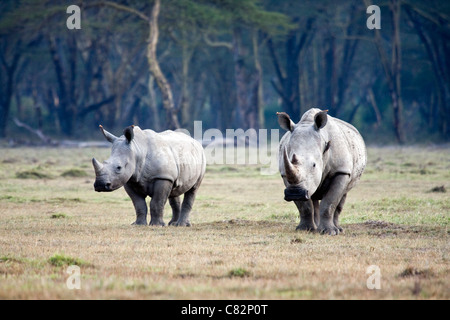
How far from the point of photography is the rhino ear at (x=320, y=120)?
9.62 metres

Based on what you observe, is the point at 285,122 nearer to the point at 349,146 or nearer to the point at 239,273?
the point at 349,146

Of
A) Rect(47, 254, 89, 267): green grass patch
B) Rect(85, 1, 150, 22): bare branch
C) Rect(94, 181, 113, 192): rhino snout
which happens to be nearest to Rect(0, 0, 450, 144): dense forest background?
Rect(85, 1, 150, 22): bare branch

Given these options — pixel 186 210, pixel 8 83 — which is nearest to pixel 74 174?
pixel 186 210

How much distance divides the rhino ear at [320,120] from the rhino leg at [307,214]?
3.23ft

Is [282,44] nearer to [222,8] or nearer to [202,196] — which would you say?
[222,8]

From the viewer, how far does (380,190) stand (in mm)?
17141

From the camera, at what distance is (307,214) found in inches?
393

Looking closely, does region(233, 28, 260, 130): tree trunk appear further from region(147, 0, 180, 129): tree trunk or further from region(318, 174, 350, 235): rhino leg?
region(318, 174, 350, 235): rhino leg

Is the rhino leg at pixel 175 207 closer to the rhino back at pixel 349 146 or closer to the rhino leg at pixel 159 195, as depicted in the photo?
the rhino leg at pixel 159 195

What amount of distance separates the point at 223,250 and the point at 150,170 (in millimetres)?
3026

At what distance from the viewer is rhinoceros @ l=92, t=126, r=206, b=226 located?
10398mm

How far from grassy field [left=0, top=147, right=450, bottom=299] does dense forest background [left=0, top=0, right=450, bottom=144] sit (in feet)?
67.5

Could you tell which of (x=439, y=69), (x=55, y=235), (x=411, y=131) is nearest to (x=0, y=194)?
(x=55, y=235)
